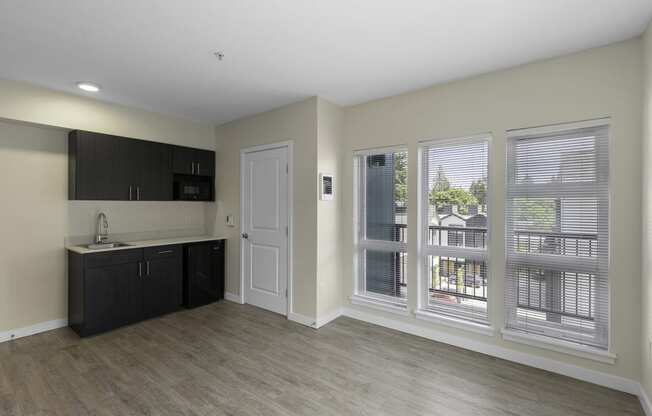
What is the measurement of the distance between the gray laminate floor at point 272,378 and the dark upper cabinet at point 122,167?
155cm

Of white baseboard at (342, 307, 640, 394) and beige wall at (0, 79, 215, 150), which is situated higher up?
beige wall at (0, 79, 215, 150)

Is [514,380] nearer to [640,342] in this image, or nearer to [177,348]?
[640,342]

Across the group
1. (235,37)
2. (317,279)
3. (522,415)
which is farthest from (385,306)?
(235,37)

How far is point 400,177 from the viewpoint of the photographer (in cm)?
351

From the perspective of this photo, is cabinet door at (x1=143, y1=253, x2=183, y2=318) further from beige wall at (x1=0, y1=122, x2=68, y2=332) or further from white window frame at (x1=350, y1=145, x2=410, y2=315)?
white window frame at (x1=350, y1=145, x2=410, y2=315)

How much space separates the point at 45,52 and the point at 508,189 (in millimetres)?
4016

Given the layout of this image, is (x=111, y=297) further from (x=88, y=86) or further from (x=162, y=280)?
(x=88, y=86)

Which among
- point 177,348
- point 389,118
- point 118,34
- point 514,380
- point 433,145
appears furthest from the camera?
point 389,118

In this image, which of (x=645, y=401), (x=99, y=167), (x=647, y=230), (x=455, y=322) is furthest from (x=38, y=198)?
(x=645, y=401)

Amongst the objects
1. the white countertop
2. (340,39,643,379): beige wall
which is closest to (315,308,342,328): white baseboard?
(340,39,643,379): beige wall

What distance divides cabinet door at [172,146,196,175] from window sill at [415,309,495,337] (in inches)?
135

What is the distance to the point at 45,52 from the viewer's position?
2480mm

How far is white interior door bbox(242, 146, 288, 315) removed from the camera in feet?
12.7

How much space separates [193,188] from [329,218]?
84.1 inches
